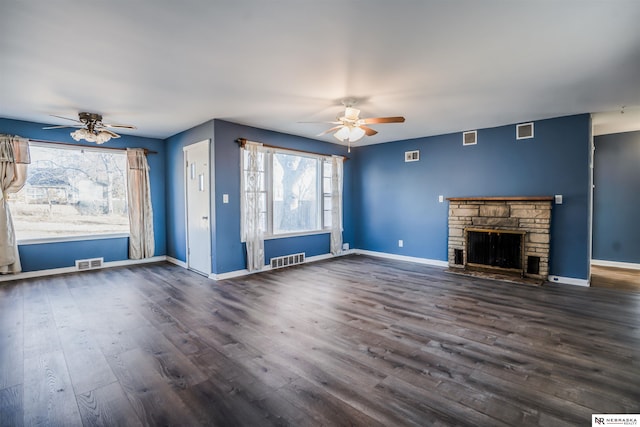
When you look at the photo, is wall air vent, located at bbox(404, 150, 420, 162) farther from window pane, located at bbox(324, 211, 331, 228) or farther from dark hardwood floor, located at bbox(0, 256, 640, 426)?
dark hardwood floor, located at bbox(0, 256, 640, 426)

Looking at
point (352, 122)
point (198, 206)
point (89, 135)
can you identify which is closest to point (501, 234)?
point (352, 122)

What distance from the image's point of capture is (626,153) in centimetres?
565

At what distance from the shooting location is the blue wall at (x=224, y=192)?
4.89m

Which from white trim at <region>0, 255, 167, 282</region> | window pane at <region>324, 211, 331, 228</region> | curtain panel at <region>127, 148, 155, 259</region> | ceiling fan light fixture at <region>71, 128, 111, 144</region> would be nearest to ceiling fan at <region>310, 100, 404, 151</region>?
window pane at <region>324, 211, 331, 228</region>

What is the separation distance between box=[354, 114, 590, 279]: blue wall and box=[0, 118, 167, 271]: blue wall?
4.46 meters

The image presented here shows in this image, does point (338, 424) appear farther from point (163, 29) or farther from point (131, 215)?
point (131, 215)

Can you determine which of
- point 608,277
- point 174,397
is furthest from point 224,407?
point 608,277

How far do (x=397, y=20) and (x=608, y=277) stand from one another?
18.8 ft

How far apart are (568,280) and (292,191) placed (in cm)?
493

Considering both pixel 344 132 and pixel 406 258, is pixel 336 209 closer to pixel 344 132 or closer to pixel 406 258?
pixel 406 258

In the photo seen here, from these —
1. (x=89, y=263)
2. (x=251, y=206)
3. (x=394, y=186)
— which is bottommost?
(x=89, y=263)

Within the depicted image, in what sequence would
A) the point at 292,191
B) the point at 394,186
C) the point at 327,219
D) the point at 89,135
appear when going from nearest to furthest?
1. the point at 89,135
2. the point at 292,191
3. the point at 394,186
4. the point at 327,219

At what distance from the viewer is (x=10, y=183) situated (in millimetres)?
4707

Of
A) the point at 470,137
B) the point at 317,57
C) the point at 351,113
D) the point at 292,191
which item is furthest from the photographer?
the point at 292,191
